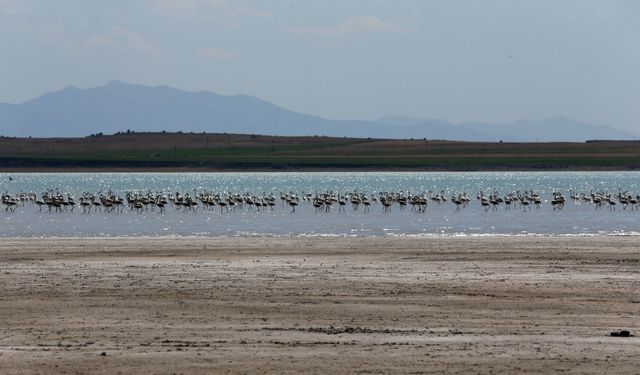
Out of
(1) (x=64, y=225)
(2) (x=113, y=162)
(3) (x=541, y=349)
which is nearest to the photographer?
(3) (x=541, y=349)

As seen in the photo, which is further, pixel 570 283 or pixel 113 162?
pixel 113 162

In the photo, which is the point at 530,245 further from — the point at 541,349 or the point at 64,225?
the point at 64,225

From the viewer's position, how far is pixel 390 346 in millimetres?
14836

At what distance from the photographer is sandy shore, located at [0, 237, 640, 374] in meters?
13.9

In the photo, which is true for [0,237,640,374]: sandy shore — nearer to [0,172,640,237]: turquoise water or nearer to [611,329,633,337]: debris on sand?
[611,329,633,337]: debris on sand

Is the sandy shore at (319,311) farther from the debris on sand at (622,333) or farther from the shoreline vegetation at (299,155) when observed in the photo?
the shoreline vegetation at (299,155)

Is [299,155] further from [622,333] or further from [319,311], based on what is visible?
[622,333]

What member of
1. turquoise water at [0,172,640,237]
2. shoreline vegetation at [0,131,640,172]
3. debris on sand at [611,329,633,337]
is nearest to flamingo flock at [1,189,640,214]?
turquoise water at [0,172,640,237]

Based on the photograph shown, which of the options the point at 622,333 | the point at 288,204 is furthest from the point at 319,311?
the point at 288,204

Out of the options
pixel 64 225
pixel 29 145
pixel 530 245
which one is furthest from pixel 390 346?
pixel 29 145

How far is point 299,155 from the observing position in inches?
6555

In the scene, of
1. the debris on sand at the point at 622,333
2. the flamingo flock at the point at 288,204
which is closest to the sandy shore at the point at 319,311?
the debris on sand at the point at 622,333

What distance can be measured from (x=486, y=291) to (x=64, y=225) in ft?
94.0

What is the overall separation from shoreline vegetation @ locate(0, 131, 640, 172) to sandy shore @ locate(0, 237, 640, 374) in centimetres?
11887
